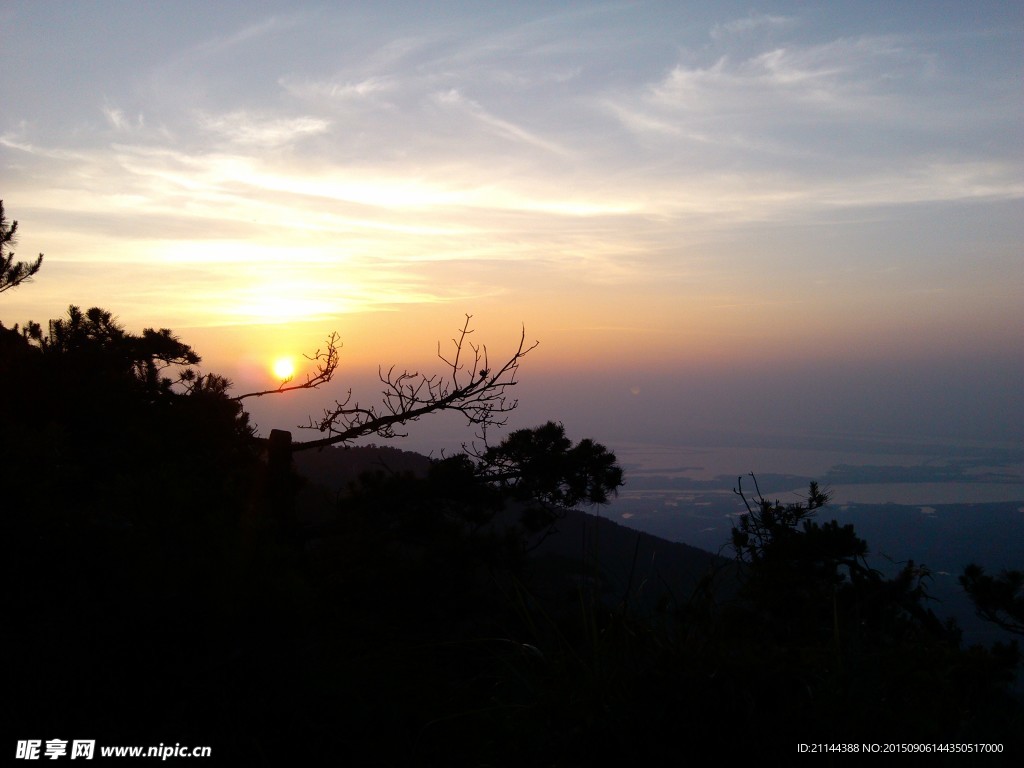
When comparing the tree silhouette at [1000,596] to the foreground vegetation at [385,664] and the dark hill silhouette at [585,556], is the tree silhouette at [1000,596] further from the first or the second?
the dark hill silhouette at [585,556]

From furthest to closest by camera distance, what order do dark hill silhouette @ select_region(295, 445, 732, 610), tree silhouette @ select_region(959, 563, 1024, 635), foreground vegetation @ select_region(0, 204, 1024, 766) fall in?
tree silhouette @ select_region(959, 563, 1024, 635) → dark hill silhouette @ select_region(295, 445, 732, 610) → foreground vegetation @ select_region(0, 204, 1024, 766)

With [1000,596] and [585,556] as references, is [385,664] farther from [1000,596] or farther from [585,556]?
[1000,596]

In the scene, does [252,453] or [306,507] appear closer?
[252,453]

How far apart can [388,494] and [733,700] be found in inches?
360

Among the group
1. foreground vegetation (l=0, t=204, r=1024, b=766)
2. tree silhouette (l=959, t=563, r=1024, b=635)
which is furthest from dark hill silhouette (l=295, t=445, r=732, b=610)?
tree silhouette (l=959, t=563, r=1024, b=635)

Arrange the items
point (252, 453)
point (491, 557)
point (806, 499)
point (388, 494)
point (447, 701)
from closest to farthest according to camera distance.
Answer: point (447, 701) < point (806, 499) < point (491, 557) < point (388, 494) < point (252, 453)

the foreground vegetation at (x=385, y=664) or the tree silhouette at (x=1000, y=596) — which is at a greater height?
the foreground vegetation at (x=385, y=664)

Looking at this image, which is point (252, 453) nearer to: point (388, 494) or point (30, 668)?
point (388, 494)

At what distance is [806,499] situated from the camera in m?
8.87

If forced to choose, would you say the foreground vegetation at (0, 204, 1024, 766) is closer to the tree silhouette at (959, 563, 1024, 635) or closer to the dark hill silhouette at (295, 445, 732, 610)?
the dark hill silhouette at (295, 445, 732, 610)

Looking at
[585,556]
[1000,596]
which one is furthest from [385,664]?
[1000,596]

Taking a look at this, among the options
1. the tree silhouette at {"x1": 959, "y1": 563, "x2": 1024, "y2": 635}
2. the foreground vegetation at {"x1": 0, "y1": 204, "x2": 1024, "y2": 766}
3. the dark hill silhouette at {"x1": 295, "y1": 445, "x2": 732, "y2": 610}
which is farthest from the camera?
the tree silhouette at {"x1": 959, "y1": 563, "x2": 1024, "y2": 635}

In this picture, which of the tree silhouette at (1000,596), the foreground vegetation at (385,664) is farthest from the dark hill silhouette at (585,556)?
the tree silhouette at (1000,596)

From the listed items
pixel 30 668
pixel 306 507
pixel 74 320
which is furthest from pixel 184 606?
pixel 306 507
